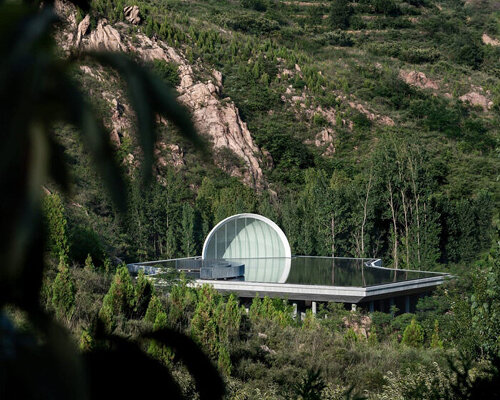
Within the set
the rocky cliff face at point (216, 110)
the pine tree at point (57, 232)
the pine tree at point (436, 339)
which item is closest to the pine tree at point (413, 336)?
the pine tree at point (436, 339)

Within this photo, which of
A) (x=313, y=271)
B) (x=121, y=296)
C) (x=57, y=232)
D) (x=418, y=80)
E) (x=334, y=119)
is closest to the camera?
(x=121, y=296)

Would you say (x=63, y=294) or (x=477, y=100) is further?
(x=477, y=100)

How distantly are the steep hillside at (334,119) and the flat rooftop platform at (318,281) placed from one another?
4065 millimetres

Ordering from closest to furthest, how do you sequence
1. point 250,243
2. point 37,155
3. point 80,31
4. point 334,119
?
point 37,155, point 80,31, point 250,243, point 334,119

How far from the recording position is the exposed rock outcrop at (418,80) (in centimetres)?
4950

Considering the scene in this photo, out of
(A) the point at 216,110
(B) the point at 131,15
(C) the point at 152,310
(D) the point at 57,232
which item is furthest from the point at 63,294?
(B) the point at 131,15

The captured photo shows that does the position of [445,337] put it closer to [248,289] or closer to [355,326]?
[355,326]

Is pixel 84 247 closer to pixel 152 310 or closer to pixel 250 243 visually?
pixel 152 310

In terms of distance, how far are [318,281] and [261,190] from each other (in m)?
18.5

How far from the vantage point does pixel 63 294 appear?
36.0 feet

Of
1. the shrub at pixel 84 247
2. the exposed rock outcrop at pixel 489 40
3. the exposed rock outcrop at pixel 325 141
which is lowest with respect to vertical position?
the shrub at pixel 84 247

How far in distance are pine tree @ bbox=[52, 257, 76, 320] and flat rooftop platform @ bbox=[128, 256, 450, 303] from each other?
527cm

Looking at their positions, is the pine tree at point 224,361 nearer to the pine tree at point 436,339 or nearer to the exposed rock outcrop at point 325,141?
the pine tree at point 436,339

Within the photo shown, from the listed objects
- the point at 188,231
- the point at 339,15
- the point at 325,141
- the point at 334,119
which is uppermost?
the point at 339,15
